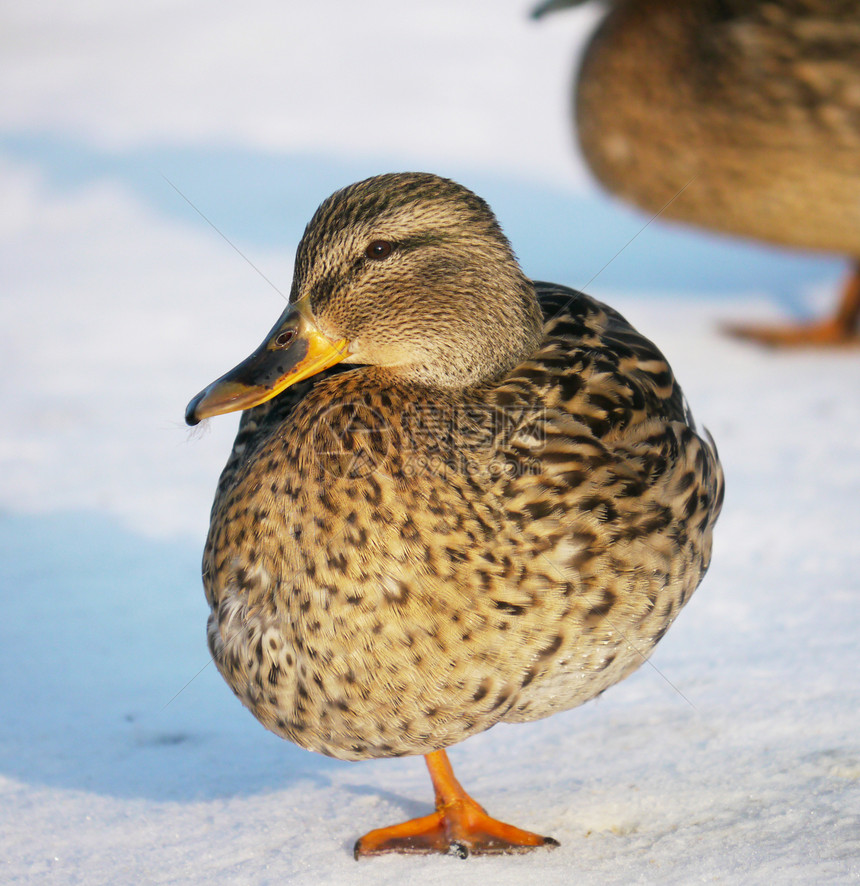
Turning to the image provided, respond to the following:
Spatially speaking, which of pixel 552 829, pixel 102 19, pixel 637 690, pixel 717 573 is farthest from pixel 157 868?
pixel 102 19

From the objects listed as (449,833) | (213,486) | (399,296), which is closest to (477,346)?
(399,296)

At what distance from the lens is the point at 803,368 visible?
16.4ft

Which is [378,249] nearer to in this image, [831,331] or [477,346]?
[477,346]

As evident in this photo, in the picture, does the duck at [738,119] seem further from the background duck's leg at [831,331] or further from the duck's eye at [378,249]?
the duck's eye at [378,249]

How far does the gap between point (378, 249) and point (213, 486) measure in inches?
84.7

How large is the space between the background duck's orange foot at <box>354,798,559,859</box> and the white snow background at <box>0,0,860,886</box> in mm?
40

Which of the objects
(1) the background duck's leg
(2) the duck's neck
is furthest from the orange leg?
(1) the background duck's leg

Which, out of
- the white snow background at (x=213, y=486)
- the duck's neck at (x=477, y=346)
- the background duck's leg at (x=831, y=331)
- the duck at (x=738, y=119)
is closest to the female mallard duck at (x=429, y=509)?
the duck's neck at (x=477, y=346)

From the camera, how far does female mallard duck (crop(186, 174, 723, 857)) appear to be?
2066mm

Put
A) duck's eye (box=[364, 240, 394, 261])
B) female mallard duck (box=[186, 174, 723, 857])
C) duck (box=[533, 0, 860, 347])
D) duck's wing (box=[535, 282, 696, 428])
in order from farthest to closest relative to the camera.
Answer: duck (box=[533, 0, 860, 347]), duck's wing (box=[535, 282, 696, 428]), duck's eye (box=[364, 240, 394, 261]), female mallard duck (box=[186, 174, 723, 857])

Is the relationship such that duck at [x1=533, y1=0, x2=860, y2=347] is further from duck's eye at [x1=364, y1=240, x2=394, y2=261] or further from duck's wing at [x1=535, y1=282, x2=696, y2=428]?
duck's eye at [x1=364, y1=240, x2=394, y2=261]

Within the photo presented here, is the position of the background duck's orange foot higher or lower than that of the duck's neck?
lower

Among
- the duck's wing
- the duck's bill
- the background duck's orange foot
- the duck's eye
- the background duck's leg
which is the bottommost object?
the background duck's leg

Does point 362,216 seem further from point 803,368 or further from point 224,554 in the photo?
point 803,368
